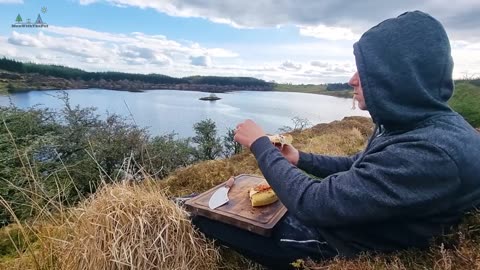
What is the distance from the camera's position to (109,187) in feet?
8.10

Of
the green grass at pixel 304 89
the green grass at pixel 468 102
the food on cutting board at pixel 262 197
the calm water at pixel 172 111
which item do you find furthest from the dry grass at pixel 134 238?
the green grass at pixel 304 89

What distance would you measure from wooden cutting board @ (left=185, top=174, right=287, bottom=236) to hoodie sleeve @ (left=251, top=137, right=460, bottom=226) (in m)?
0.39

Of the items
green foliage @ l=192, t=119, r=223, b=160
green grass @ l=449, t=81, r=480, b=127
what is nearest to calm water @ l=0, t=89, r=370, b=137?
green foliage @ l=192, t=119, r=223, b=160

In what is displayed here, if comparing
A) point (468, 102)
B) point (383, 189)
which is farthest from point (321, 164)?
point (468, 102)

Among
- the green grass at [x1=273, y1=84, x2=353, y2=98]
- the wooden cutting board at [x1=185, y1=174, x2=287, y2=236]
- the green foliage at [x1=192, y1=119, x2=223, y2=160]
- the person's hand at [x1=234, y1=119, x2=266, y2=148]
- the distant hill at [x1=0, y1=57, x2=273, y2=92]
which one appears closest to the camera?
the person's hand at [x1=234, y1=119, x2=266, y2=148]

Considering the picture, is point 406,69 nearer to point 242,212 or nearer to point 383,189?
point 383,189

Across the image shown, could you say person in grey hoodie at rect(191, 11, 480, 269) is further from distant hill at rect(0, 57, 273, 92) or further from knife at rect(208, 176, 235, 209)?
distant hill at rect(0, 57, 273, 92)

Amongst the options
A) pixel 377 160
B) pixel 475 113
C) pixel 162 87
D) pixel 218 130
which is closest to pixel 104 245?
pixel 377 160

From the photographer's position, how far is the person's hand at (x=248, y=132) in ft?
5.82

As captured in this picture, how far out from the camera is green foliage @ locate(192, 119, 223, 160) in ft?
39.0

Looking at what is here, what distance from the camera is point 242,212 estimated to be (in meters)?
2.03

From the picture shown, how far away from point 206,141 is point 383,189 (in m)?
11.0

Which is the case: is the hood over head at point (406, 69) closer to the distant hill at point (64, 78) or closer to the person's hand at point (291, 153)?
the person's hand at point (291, 153)

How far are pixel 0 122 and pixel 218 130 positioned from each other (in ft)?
24.7
